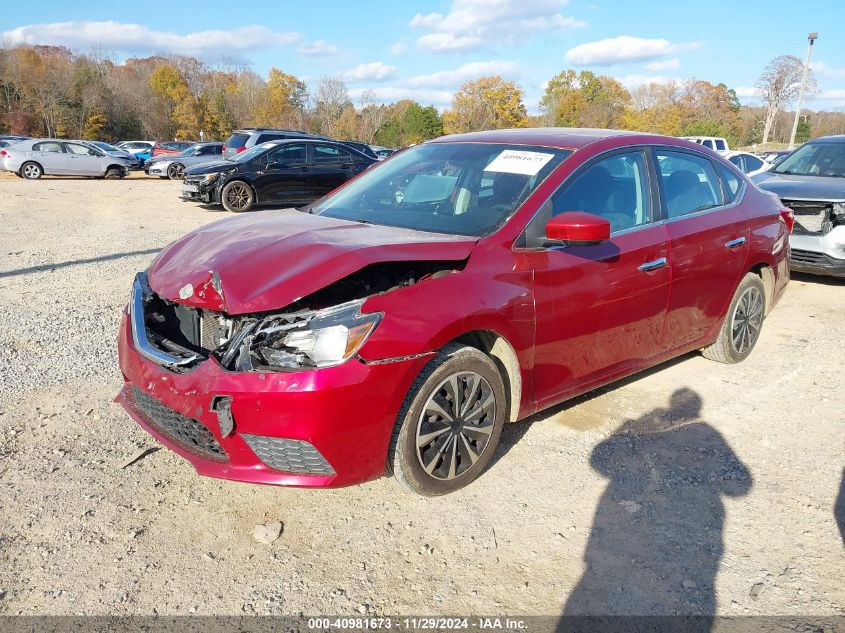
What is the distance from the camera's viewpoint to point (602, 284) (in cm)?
362

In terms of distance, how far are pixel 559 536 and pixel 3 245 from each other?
9436 mm

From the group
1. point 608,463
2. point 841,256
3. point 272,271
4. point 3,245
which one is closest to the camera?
point 272,271

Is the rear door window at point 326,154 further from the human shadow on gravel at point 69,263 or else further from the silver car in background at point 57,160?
the silver car in background at point 57,160

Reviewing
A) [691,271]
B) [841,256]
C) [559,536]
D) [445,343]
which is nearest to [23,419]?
[445,343]

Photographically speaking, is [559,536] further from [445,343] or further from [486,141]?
[486,141]

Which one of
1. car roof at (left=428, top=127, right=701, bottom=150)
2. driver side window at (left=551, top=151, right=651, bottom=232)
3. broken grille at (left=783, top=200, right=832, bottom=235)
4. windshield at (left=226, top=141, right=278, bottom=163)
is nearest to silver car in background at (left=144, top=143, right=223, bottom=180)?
windshield at (left=226, top=141, right=278, bottom=163)

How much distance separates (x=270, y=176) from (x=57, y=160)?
13.6 m

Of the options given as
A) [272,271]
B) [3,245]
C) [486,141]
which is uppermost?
[486,141]

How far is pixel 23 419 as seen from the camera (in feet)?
12.6

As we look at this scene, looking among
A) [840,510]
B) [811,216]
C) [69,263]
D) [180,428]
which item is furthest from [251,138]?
[840,510]

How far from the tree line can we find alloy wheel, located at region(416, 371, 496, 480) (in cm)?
5403

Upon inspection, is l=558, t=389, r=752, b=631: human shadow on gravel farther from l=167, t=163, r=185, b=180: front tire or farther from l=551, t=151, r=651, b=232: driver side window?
l=167, t=163, r=185, b=180: front tire

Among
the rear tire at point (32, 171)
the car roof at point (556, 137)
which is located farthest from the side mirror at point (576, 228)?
the rear tire at point (32, 171)

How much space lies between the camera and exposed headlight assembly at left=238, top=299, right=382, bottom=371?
2.68m
